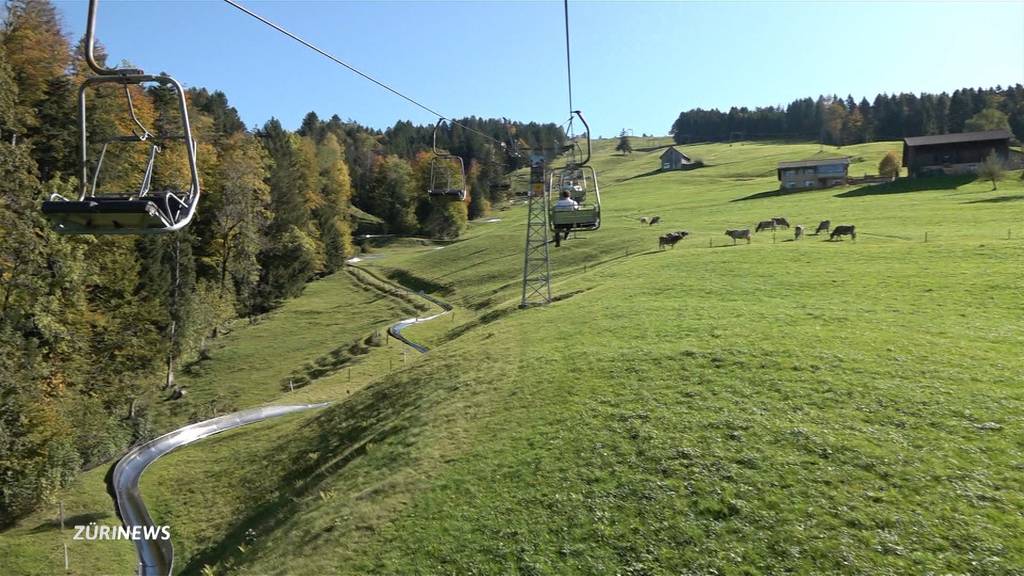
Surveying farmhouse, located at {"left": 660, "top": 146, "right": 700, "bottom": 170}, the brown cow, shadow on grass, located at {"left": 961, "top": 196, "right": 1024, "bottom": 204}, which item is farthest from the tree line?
the brown cow

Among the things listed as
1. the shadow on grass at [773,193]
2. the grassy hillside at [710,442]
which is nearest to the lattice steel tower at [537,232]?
the grassy hillside at [710,442]

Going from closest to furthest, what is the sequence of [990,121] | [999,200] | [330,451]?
[330,451] < [999,200] < [990,121]

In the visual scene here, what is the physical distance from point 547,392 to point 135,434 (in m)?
33.9

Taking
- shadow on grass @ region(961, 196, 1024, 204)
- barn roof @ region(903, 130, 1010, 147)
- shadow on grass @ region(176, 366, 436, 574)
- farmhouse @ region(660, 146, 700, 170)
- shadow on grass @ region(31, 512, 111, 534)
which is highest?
farmhouse @ region(660, 146, 700, 170)

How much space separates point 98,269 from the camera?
1636 inches

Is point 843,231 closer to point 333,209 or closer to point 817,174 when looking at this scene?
point 817,174

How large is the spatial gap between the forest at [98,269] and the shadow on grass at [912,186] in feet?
184

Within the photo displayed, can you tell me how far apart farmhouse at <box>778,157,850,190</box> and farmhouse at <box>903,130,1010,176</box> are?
30.1 ft

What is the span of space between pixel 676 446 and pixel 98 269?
40038 millimetres

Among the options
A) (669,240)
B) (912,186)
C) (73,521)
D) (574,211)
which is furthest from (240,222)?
(912,186)

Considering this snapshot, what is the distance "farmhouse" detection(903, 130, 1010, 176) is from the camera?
93500mm

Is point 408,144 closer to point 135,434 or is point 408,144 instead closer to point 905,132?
point 905,132

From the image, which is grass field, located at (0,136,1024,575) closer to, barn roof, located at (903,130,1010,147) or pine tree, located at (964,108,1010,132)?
barn roof, located at (903,130,1010,147)

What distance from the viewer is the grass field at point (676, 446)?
42.0ft
